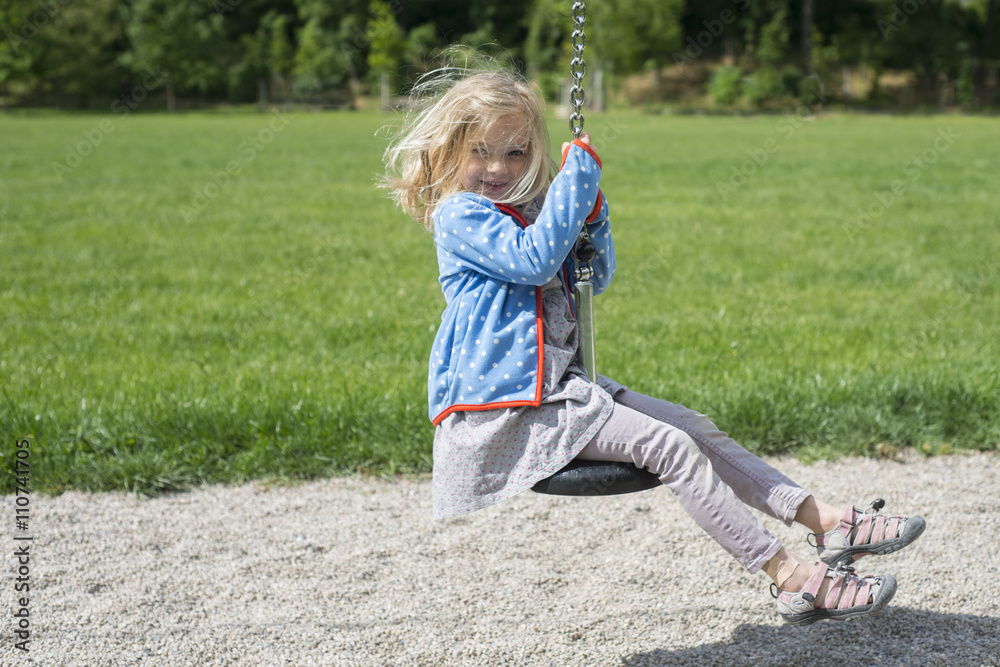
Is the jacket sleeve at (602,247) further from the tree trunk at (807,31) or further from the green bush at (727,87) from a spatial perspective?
the tree trunk at (807,31)

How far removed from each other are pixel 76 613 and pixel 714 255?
6.25m

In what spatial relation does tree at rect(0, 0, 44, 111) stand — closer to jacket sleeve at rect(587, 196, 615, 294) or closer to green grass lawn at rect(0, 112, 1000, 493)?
green grass lawn at rect(0, 112, 1000, 493)

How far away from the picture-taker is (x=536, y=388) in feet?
7.45

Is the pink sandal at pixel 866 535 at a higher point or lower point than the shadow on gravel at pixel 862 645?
higher

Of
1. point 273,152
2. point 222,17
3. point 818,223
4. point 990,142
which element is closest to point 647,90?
point 222,17

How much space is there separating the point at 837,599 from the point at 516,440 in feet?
2.85

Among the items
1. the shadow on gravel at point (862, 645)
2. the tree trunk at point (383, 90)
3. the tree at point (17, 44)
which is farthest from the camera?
the tree trunk at point (383, 90)

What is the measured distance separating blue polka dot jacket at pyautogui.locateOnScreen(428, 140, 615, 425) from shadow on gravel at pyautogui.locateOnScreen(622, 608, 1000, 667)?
0.97 meters

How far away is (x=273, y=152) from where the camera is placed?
62.2 feet

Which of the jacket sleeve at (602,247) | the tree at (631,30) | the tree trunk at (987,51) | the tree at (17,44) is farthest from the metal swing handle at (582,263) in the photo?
the tree trunk at (987,51)

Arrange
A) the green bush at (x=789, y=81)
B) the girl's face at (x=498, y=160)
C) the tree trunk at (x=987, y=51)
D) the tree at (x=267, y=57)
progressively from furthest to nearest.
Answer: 1. the tree at (x=267, y=57)
2. the tree trunk at (x=987, y=51)
3. the green bush at (x=789, y=81)
4. the girl's face at (x=498, y=160)

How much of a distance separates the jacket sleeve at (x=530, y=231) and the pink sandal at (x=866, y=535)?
104 cm

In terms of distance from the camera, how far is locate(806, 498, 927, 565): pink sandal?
2373mm

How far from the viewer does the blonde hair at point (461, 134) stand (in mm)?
2422
